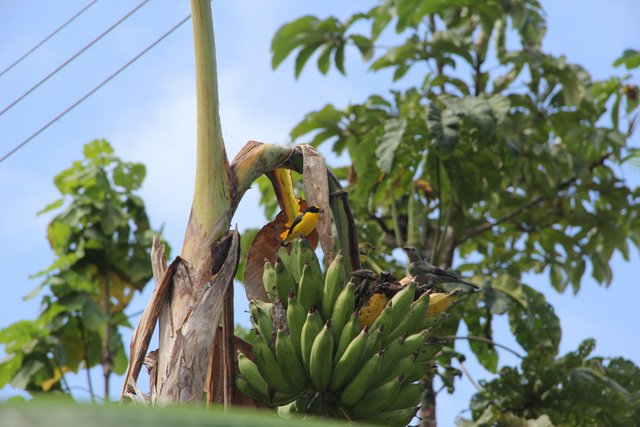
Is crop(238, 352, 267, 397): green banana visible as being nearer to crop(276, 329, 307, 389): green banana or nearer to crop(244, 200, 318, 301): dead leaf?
crop(276, 329, 307, 389): green banana

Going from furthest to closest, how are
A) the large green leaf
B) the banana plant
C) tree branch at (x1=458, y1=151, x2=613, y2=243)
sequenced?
1. tree branch at (x1=458, y1=151, x2=613, y2=243)
2. the large green leaf
3. the banana plant

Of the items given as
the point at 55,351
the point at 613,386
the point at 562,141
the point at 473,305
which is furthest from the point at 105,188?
the point at 613,386

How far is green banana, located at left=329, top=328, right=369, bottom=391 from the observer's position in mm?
2320

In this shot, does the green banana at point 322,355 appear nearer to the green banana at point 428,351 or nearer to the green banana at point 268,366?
the green banana at point 268,366

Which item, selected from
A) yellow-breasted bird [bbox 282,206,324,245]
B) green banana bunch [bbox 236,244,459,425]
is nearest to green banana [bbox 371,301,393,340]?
green banana bunch [bbox 236,244,459,425]

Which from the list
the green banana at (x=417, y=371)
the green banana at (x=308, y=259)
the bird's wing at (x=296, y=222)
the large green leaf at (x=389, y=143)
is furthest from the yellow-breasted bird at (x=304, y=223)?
the large green leaf at (x=389, y=143)

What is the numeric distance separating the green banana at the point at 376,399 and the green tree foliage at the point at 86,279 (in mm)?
4100

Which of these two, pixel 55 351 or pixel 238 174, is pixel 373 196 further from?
pixel 238 174

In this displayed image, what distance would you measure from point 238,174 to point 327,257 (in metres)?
0.32

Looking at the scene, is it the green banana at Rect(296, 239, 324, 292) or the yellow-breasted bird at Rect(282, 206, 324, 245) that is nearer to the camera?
the green banana at Rect(296, 239, 324, 292)

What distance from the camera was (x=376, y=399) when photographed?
2400mm

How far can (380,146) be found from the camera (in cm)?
528

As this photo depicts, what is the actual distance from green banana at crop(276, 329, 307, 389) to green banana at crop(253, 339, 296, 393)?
15mm

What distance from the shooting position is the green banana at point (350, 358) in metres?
2.32
